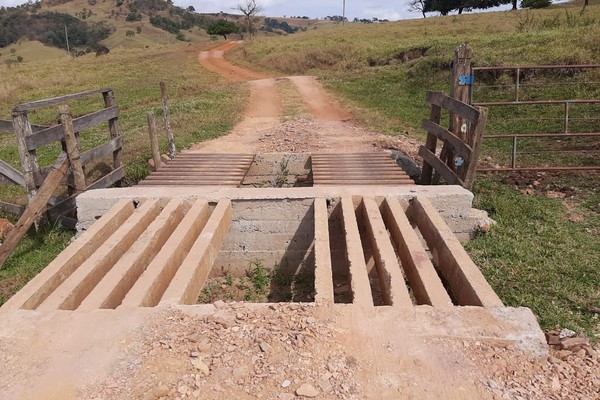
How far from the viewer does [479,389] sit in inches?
95.6

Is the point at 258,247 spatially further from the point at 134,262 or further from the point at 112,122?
the point at 112,122

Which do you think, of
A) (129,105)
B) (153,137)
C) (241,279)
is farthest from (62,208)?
(129,105)

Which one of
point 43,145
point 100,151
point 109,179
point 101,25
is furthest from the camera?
point 101,25

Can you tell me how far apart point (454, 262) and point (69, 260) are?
10.4ft

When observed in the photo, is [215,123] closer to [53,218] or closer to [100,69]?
[53,218]

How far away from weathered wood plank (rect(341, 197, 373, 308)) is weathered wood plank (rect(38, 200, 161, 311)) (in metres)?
2.02

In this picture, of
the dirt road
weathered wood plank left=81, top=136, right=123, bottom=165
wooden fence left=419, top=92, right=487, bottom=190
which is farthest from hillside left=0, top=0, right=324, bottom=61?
wooden fence left=419, top=92, right=487, bottom=190

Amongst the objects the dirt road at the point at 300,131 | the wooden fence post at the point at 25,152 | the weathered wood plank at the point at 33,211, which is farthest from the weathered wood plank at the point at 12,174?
the dirt road at the point at 300,131

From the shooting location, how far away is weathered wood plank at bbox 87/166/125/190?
6.86 meters

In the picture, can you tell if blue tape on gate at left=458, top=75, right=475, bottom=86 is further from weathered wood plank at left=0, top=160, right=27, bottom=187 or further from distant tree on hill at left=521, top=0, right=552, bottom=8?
distant tree on hill at left=521, top=0, right=552, bottom=8

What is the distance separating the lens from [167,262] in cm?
388

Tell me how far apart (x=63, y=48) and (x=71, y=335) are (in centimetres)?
11133

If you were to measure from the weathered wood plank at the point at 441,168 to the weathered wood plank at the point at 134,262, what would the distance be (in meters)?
3.28

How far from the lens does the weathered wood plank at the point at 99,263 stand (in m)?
3.34
